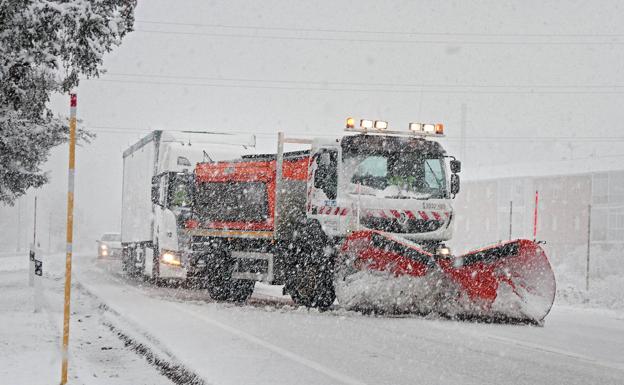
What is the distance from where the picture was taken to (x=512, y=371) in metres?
7.75

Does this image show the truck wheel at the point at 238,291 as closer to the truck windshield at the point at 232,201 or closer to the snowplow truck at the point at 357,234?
the snowplow truck at the point at 357,234

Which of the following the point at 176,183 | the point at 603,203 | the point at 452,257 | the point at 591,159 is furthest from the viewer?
the point at 591,159

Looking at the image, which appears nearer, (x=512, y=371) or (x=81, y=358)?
(x=512, y=371)

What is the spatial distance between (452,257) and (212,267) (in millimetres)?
5061

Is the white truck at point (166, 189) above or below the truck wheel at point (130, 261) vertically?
above

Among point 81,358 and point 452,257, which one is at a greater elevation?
point 452,257

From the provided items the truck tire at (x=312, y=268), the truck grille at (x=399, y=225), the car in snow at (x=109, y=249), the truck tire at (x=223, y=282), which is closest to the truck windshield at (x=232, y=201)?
the truck tire at (x=223, y=282)

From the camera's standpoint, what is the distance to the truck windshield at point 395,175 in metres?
13.6

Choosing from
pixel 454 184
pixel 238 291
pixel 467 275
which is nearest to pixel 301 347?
pixel 467 275

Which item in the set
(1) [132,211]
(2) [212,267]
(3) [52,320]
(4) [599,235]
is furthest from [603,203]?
(3) [52,320]

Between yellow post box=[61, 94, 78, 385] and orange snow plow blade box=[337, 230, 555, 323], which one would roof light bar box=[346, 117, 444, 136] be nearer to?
orange snow plow blade box=[337, 230, 555, 323]

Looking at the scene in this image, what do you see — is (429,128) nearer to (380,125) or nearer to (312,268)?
(380,125)

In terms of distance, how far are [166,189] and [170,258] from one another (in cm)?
161

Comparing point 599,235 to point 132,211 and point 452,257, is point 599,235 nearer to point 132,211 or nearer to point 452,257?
point 132,211
